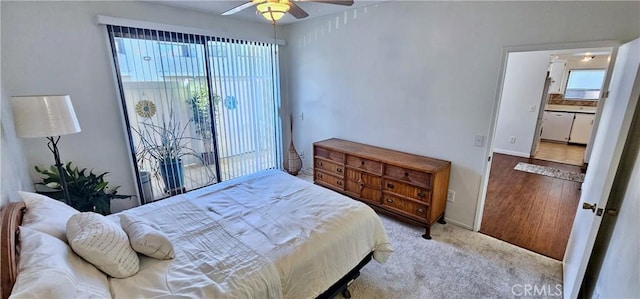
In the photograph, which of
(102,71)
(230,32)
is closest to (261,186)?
(102,71)

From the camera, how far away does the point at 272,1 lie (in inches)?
67.6

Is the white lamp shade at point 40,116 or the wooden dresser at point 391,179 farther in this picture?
the wooden dresser at point 391,179

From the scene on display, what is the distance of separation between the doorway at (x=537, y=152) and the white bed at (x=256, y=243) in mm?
1821

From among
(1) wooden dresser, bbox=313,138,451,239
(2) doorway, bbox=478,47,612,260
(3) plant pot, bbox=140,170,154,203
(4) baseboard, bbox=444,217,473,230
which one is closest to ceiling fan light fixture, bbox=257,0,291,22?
(1) wooden dresser, bbox=313,138,451,239

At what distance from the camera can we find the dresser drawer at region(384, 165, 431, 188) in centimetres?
258

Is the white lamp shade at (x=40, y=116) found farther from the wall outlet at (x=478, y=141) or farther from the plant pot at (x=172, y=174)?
the wall outlet at (x=478, y=141)

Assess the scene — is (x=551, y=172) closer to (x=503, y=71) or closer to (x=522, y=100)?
(x=522, y=100)

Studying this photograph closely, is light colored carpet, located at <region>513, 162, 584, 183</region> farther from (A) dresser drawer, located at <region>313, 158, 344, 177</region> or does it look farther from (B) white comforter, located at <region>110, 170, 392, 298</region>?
(B) white comforter, located at <region>110, 170, 392, 298</region>

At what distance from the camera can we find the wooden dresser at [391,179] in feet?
8.64

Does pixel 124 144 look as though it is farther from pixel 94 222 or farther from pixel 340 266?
pixel 340 266

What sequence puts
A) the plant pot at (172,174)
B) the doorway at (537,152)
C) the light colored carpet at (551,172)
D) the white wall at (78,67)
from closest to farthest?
the white wall at (78,67)
the doorway at (537,152)
the plant pot at (172,174)
the light colored carpet at (551,172)

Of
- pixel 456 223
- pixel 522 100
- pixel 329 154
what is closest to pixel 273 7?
pixel 329 154

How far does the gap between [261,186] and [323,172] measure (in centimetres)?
134

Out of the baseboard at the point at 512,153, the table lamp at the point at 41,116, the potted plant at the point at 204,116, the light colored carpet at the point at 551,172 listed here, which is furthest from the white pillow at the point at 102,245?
the baseboard at the point at 512,153
